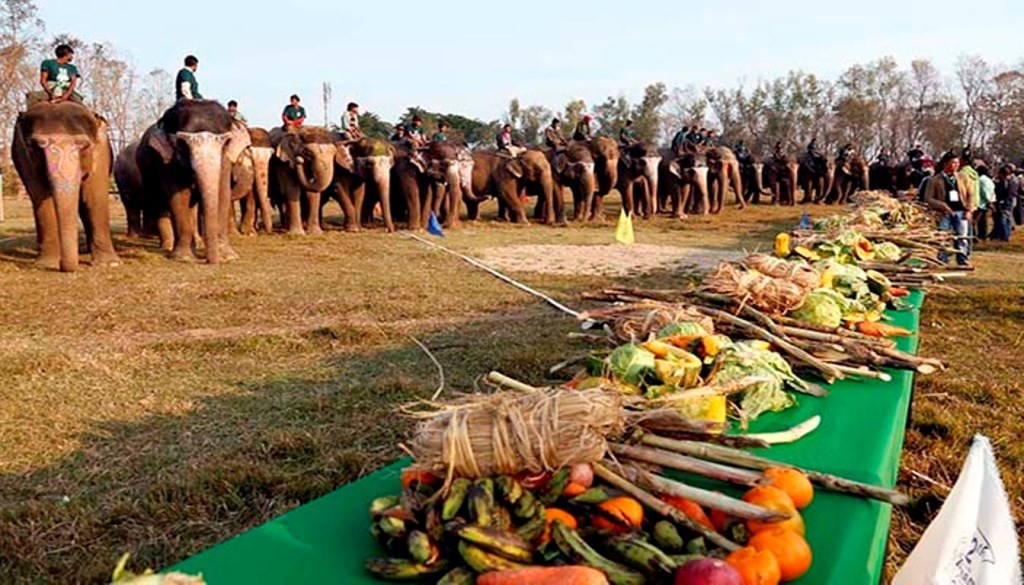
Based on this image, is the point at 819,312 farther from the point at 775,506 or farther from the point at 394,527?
the point at 394,527

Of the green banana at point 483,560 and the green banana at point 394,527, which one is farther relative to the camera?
the green banana at point 394,527

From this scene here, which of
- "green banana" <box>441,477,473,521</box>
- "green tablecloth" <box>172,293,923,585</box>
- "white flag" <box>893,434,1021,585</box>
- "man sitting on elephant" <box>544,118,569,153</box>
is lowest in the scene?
"white flag" <box>893,434,1021,585</box>

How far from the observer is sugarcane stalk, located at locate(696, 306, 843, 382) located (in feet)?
12.8

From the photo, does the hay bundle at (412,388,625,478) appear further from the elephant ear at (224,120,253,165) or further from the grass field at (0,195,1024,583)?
the elephant ear at (224,120,253,165)

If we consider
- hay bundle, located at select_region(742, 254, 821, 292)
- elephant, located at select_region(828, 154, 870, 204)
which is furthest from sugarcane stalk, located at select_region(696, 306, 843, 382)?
elephant, located at select_region(828, 154, 870, 204)

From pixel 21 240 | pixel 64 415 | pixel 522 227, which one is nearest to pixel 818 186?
pixel 522 227

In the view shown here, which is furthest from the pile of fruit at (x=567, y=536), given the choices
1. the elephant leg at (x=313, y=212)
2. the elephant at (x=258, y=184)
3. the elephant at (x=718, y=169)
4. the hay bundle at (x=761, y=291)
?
the elephant at (x=718, y=169)

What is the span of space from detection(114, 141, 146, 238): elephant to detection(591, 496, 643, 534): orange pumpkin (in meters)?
14.5

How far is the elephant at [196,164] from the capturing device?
11461 mm

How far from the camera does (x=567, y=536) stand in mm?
2059

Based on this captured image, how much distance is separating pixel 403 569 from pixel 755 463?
3.68ft

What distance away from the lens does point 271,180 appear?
58.0ft

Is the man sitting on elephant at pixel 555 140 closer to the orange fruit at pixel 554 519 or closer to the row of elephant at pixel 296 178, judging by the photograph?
the row of elephant at pixel 296 178

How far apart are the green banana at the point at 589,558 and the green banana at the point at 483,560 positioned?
116 millimetres
